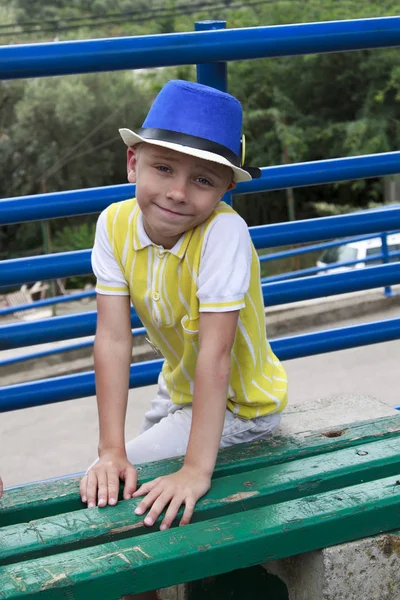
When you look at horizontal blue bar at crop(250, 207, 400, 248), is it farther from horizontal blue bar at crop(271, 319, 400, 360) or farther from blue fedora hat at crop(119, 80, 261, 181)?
blue fedora hat at crop(119, 80, 261, 181)

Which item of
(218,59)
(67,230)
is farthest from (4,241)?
(218,59)

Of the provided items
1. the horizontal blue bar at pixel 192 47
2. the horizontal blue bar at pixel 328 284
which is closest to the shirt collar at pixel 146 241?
the horizontal blue bar at pixel 192 47

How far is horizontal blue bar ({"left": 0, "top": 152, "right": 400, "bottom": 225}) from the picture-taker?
8.05ft

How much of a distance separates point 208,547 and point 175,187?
837 mm

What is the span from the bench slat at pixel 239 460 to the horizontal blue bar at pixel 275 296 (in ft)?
2.34

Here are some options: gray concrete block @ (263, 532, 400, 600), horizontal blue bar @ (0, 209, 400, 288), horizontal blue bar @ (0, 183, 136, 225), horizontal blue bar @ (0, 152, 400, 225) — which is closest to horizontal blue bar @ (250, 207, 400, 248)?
horizontal blue bar @ (0, 209, 400, 288)

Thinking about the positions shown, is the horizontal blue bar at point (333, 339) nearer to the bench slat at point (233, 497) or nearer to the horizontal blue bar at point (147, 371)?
the horizontal blue bar at point (147, 371)

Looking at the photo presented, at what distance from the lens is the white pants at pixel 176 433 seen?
7.27 ft

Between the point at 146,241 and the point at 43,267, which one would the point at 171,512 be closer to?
the point at 146,241

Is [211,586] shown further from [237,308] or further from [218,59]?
[218,59]

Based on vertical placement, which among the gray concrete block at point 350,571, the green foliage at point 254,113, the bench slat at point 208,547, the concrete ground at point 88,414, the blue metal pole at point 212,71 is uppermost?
the blue metal pole at point 212,71

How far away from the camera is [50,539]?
1643 mm

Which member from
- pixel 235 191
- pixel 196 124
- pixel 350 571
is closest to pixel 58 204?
pixel 235 191

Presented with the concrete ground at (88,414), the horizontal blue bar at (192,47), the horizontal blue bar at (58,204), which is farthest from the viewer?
the concrete ground at (88,414)
